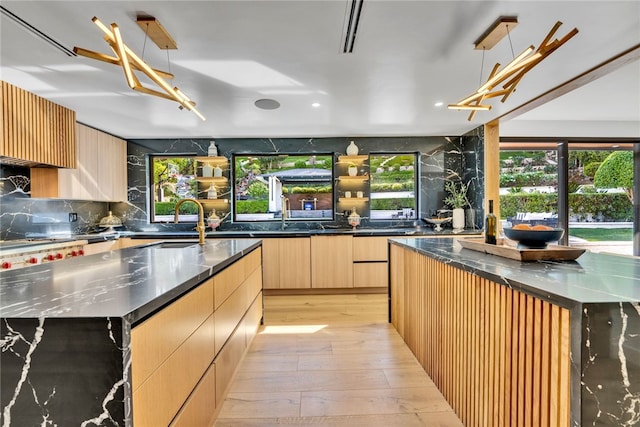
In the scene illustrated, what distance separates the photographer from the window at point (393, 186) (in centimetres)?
508

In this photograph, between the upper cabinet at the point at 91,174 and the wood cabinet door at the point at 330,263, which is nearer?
the upper cabinet at the point at 91,174

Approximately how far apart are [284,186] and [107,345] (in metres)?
4.28

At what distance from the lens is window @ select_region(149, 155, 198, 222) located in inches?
197

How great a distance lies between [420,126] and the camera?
4.40m

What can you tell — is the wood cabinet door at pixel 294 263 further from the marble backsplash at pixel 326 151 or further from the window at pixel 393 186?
the window at pixel 393 186

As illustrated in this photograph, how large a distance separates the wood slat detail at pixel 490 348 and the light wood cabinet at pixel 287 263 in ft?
7.13

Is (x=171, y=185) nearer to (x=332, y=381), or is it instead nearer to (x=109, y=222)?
(x=109, y=222)

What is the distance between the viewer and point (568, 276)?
3.90 feet

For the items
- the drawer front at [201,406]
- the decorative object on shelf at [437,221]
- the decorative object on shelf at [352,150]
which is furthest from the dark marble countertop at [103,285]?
the decorative object on shelf at [437,221]

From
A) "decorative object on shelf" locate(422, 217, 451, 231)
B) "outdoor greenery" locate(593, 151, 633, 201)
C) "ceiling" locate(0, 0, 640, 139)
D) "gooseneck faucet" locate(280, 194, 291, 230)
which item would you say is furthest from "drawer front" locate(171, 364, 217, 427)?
"outdoor greenery" locate(593, 151, 633, 201)

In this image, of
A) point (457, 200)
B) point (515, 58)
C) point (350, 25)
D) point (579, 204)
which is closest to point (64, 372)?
point (350, 25)

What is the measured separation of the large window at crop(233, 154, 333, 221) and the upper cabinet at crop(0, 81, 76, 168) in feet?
7.18

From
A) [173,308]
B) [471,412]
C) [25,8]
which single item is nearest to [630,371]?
[471,412]

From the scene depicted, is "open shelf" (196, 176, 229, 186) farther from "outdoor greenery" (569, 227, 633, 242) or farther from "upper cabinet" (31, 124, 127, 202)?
"outdoor greenery" (569, 227, 633, 242)
